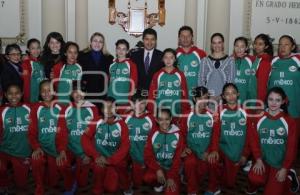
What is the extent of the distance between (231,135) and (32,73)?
249 centimetres

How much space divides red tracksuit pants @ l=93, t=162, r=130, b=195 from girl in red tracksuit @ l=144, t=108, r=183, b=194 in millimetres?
267

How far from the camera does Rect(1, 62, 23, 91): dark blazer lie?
15.5 ft

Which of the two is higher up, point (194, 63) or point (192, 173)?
point (194, 63)

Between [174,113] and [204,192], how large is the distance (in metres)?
0.99

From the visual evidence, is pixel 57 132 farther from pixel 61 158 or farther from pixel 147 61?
pixel 147 61

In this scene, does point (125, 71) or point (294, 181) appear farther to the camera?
point (125, 71)

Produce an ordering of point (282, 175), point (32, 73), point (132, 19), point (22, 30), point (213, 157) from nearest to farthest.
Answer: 1. point (282, 175)
2. point (213, 157)
3. point (32, 73)
4. point (22, 30)
5. point (132, 19)

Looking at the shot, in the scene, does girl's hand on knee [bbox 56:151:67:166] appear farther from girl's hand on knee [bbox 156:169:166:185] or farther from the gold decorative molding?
the gold decorative molding

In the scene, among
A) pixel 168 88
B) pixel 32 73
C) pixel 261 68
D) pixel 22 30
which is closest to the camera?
pixel 168 88

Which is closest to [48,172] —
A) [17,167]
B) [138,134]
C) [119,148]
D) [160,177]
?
[17,167]

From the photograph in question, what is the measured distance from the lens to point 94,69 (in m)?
4.94

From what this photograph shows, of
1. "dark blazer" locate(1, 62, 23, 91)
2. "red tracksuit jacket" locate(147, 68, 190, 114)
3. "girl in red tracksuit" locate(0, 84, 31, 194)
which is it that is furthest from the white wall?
"girl in red tracksuit" locate(0, 84, 31, 194)

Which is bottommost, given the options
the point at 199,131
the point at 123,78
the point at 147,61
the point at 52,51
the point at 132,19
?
the point at 199,131

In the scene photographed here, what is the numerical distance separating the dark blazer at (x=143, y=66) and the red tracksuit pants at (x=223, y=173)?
4.14 feet
